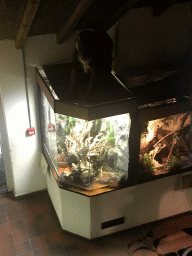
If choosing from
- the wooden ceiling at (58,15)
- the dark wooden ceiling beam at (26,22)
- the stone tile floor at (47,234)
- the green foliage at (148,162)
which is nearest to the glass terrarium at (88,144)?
the green foliage at (148,162)

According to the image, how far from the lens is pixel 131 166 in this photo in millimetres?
4680

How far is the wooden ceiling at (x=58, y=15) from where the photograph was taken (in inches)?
155

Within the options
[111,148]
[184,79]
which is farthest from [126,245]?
[184,79]

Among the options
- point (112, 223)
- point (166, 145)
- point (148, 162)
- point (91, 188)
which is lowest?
point (112, 223)

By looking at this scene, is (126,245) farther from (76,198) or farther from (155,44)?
(155,44)

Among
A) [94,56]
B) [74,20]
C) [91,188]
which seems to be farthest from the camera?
[91,188]

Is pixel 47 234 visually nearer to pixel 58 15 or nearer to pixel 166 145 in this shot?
pixel 166 145

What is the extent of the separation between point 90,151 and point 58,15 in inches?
70.5

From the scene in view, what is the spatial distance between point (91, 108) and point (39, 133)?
1.77 meters

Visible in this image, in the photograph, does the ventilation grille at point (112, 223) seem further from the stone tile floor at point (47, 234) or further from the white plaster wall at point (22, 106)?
the white plaster wall at point (22, 106)

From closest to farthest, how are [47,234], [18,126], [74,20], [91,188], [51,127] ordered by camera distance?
[74,20] → [91,188] → [51,127] → [47,234] → [18,126]

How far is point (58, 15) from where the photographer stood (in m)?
4.35

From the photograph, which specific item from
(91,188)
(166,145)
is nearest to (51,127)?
(91,188)

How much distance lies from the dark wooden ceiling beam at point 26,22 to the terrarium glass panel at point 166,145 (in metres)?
1.92
